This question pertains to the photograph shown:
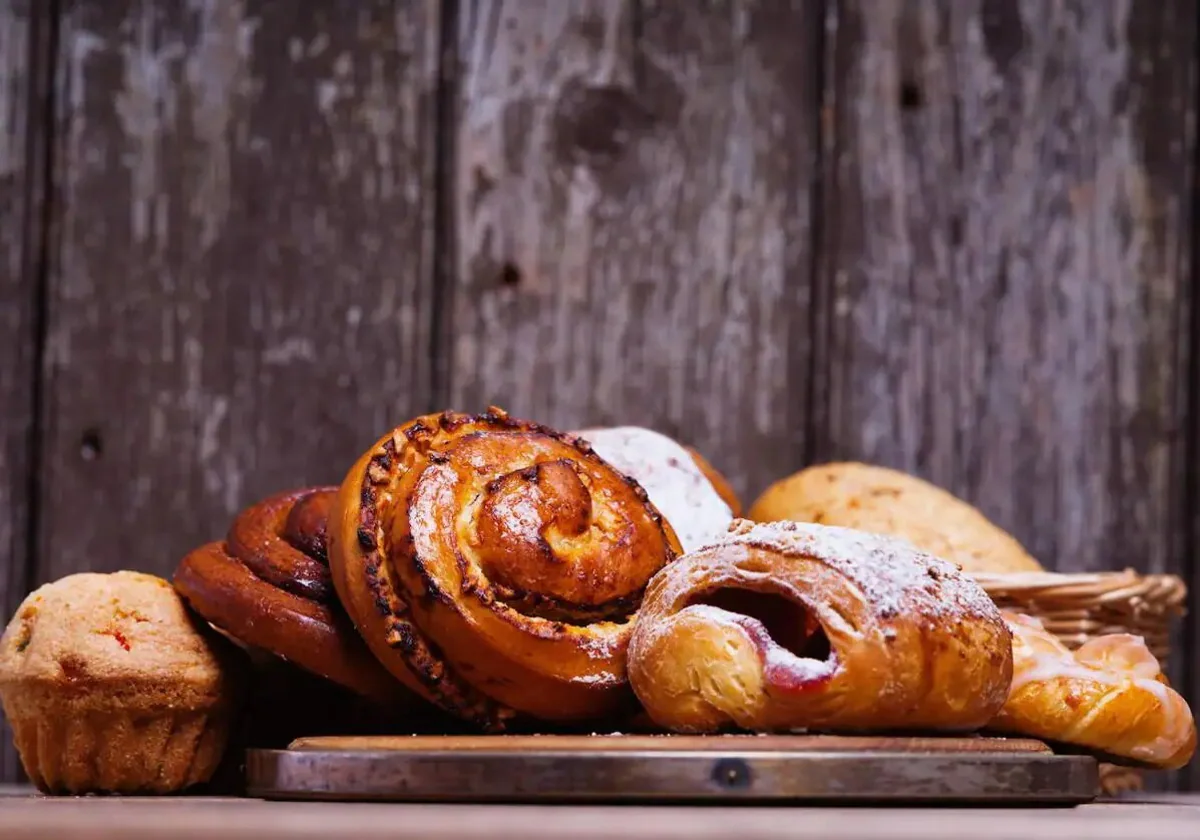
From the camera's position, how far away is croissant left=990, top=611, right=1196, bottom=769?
142cm

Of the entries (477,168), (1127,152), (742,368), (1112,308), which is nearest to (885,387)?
(742,368)

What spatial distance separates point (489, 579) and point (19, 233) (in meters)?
1.14

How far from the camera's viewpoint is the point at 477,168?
2260 mm

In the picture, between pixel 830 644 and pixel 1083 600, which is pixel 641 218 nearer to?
pixel 1083 600

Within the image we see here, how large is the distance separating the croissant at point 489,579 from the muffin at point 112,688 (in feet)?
0.65

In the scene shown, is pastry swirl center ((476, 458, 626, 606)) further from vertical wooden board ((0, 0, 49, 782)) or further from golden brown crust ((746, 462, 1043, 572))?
vertical wooden board ((0, 0, 49, 782))

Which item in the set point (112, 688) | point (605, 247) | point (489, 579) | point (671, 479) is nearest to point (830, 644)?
point (489, 579)

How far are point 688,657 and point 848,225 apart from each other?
3.67 ft

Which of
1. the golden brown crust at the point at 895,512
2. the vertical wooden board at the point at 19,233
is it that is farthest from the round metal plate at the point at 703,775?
the vertical wooden board at the point at 19,233

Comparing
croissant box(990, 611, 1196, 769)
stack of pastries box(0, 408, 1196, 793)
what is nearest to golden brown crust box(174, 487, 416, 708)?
stack of pastries box(0, 408, 1196, 793)

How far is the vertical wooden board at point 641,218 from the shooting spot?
7.39 ft

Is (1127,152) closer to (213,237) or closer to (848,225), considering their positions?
(848,225)

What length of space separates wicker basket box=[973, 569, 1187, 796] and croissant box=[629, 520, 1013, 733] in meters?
0.39

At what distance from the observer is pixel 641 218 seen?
2281 mm
